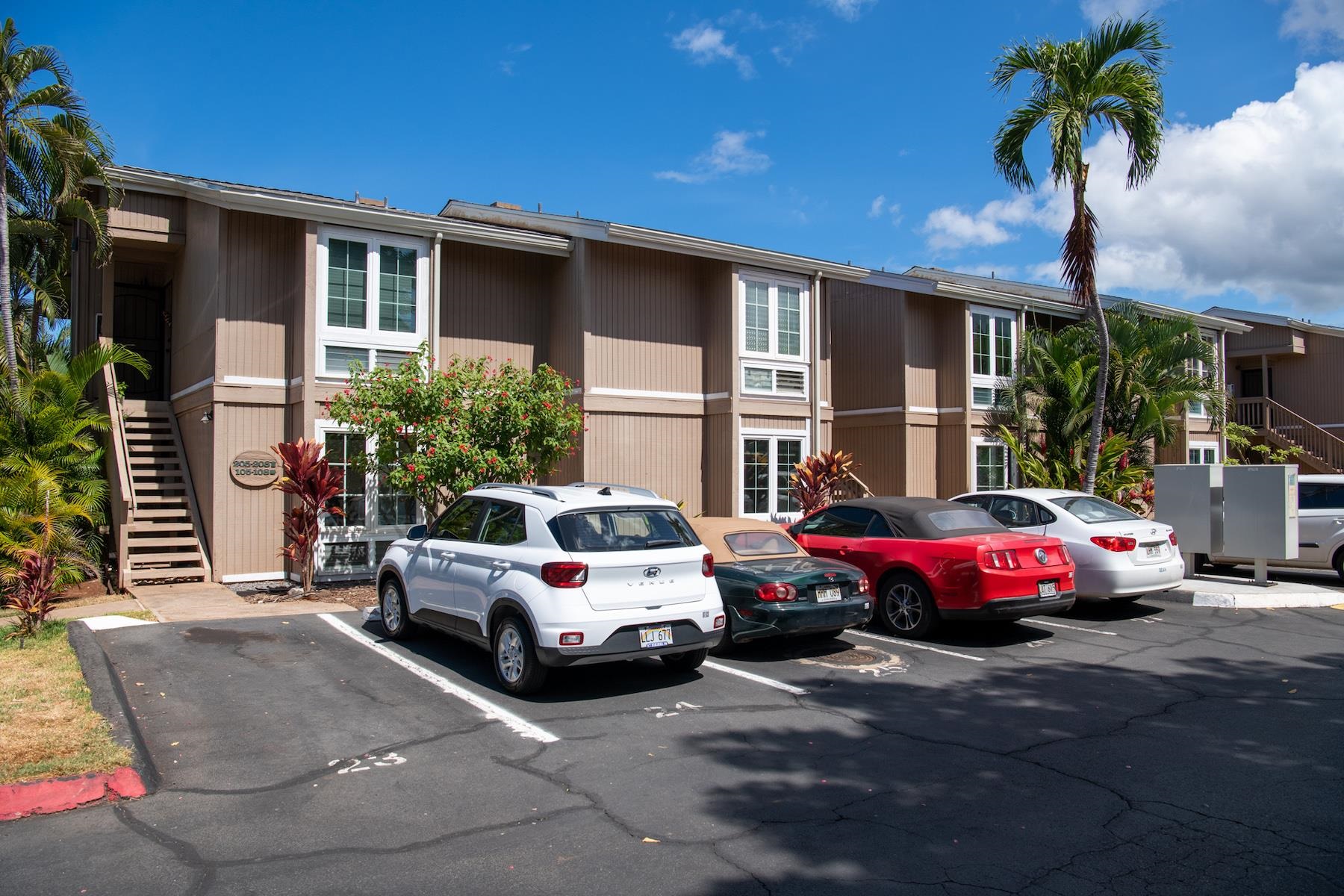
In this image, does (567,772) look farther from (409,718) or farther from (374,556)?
(374,556)

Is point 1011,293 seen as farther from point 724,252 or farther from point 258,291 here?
point 258,291

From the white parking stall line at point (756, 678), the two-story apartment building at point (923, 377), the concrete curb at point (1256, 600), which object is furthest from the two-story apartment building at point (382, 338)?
the concrete curb at point (1256, 600)

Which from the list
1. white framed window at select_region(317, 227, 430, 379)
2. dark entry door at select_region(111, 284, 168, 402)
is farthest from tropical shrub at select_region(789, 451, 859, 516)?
dark entry door at select_region(111, 284, 168, 402)

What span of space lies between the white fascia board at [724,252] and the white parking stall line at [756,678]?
8905 mm

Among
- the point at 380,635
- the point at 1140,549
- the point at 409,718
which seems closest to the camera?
the point at 409,718

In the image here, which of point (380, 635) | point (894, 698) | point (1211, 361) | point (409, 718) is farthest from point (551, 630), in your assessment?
point (1211, 361)

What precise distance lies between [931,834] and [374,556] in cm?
1081

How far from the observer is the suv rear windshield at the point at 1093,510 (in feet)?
36.7

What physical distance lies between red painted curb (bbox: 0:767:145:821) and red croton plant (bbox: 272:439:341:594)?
22.1ft

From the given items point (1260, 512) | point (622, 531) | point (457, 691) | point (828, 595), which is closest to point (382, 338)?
point (457, 691)

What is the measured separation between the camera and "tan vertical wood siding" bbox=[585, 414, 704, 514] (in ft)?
51.7

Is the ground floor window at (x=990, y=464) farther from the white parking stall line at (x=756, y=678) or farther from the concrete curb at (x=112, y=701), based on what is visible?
the concrete curb at (x=112, y=701)

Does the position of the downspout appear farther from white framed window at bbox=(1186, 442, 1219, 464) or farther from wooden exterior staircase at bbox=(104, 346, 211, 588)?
white framed window at bbox=(1186, 442, 1219, 464)

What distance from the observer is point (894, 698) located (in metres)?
7.36
